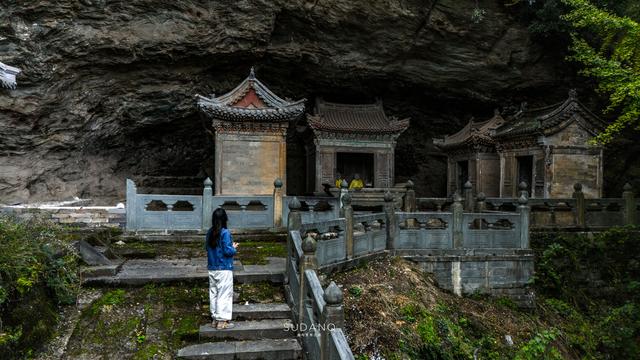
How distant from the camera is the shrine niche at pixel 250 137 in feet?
48.6

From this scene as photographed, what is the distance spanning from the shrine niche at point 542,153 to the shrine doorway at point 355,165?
17.7ft

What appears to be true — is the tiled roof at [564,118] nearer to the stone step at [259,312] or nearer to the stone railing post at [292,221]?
the stone railing post at [292,221]

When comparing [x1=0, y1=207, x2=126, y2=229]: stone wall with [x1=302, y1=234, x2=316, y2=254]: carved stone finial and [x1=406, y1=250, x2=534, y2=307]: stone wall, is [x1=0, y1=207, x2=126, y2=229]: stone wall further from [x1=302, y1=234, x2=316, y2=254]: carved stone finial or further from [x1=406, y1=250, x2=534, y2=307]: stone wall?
[x1=406, y1=250, x2=534, y2=307]: stone wall

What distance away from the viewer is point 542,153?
16328 millimetres

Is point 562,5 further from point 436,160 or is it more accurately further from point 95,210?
point 95,210

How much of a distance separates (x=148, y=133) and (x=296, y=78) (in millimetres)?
8084

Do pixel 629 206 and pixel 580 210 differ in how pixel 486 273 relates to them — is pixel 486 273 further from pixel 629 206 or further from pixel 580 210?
pixel 629 206

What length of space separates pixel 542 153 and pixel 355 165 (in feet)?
31.3

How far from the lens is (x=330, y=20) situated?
17.4 m

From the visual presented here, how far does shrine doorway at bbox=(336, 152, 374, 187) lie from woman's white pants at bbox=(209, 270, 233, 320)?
55.7 ft

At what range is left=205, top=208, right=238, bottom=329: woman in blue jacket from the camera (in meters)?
5.94

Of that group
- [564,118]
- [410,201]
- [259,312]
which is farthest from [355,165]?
[259,312]

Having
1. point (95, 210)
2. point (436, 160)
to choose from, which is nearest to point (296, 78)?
point (436, 160)

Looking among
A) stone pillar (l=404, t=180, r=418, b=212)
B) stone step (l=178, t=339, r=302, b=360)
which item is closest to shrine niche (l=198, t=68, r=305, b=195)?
stone pillar (l=404, t=180, r=418, b=212)
